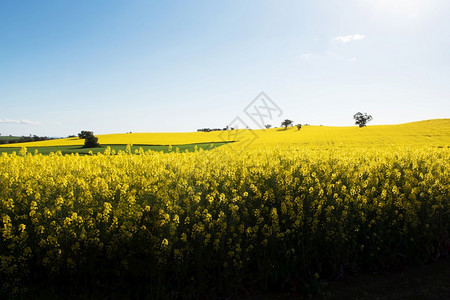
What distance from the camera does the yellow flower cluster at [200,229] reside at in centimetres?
409

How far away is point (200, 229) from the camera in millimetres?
4172

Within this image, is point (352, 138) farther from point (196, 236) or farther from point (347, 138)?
point (196, 236)

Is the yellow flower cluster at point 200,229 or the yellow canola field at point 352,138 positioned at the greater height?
the yellow canola field at point 352,138

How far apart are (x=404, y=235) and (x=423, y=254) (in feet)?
1.54

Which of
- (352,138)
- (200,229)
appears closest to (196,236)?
(200,229)

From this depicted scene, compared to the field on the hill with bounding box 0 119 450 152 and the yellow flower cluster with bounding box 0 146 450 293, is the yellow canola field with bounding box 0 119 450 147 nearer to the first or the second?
the field on the hill with bounding box 0 119 450 152

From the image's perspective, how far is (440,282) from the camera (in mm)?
4758

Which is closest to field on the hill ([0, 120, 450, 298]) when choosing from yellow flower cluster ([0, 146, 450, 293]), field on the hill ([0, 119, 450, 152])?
yellow flower cluster ([0, 146, 450, 293])

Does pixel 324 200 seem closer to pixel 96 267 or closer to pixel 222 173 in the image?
pixel 222 173

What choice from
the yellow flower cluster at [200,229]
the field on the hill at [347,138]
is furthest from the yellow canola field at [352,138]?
the yellow flower cluster at [200,229]

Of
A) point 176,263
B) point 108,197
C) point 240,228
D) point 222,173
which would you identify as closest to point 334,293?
point 240,228

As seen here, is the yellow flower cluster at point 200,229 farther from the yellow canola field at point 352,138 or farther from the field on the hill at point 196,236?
the yellow canola field at point 352,138

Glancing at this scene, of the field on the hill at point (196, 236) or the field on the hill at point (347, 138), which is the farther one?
the field on the hill at point (347, 138)

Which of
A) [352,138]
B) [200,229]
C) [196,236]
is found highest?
[352,138]
